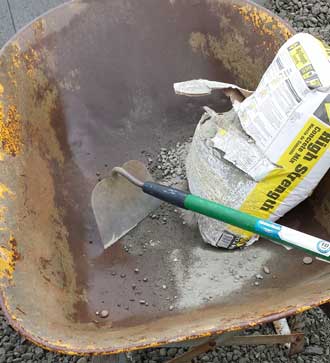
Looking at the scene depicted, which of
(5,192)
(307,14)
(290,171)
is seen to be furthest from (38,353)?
(307,14)

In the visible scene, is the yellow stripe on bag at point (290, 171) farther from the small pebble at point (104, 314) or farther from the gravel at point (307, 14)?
the gravel at point (307, 14)

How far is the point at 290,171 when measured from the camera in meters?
1.79

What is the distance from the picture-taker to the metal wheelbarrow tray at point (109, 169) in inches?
62.4

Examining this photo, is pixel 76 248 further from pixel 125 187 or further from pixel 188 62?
pixel 188 62

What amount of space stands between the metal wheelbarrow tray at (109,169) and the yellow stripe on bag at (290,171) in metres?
0.16

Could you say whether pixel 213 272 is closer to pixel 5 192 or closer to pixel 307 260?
pixel 307 260

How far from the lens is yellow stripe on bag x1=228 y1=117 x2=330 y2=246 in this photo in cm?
172

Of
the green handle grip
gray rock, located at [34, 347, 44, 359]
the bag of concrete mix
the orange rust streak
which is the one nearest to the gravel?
the bag of concrete mix

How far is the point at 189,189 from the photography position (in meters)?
2.15

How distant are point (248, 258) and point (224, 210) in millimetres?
348

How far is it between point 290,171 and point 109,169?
69cm

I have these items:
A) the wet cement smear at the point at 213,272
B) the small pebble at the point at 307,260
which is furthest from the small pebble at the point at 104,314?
the small pebble at the point at 307,260

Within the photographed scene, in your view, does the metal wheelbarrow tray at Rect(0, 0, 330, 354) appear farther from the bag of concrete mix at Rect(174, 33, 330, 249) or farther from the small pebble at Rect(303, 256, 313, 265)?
the bag of concrete mix at Rect(174, 33, 330, 249)

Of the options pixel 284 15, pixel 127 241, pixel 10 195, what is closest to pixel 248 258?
pixel 127 241
